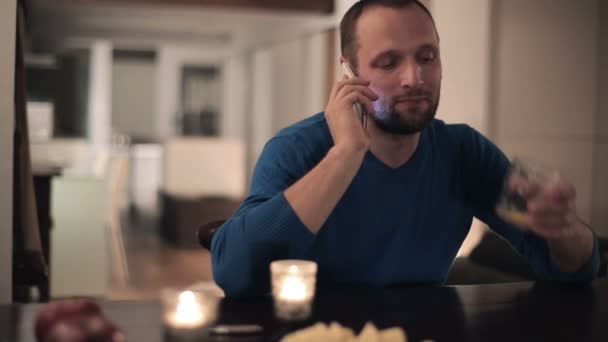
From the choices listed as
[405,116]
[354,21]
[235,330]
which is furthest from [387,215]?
[235,330]

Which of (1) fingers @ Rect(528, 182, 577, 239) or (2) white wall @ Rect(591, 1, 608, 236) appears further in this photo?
(2) white wall @ Rect(591, 1, 608, 236)

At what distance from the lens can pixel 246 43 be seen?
9.10 m

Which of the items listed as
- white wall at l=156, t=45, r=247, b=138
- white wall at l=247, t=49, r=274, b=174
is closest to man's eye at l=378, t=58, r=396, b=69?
white wall at l=247, t=49, r=274, b=174

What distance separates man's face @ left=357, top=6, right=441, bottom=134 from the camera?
5.06ft

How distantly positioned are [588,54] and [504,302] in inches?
113

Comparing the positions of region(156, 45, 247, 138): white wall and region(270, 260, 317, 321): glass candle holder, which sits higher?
region(156, 45, 247, 138): white wall

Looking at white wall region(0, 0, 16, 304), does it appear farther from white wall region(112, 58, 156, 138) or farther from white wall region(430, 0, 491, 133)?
white wall region(112, 58, 156, 138)

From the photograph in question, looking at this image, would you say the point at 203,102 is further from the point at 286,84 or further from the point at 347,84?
the point at 347,84

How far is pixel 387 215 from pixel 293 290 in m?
0.46

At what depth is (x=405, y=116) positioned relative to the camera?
5.11 ft

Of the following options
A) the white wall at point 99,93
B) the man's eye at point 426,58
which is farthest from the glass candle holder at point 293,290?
the white wall at point 99,93

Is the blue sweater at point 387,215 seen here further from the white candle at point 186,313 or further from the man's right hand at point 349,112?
the white candle at point 186,313

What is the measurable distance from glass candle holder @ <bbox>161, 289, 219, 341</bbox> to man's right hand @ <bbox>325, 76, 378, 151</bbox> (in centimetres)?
47

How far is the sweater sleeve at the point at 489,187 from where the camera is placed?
1647 mm
